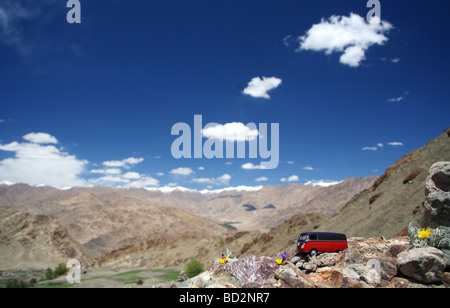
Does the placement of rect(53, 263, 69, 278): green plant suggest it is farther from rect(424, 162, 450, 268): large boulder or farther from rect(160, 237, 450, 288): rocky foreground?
rect(424, 162, 450, 268): large boulder

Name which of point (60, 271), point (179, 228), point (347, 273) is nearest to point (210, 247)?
point (60, 271)

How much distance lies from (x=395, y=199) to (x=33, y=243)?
4860 inches

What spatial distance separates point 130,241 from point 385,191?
5504 inches

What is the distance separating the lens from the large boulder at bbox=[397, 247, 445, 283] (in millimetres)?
8984

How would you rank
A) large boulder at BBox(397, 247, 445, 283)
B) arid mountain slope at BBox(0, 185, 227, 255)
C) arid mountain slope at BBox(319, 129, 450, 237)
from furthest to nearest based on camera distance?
arid mountain slope at BBox(0, 185, 227, 255)
arid mountain slope at BBox(319, 129, 450, 237)
large boulder at BBox(397, 247, 445, 283)

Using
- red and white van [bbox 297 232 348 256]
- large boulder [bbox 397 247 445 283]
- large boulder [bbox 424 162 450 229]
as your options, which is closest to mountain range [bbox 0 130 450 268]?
red and white van [bbox 297 232 348 256]

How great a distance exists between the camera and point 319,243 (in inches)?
579

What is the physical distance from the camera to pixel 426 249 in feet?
31.0

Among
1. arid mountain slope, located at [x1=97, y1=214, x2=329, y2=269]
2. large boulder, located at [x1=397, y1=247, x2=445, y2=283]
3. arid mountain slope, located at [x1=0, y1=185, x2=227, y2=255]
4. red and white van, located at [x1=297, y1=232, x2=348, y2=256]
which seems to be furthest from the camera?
arid mountain slope, located at [x1=0, y1=185, x2=227, y2=255]

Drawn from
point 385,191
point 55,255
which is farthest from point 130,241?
point 385,191

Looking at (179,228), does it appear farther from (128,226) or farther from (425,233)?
(425,233)

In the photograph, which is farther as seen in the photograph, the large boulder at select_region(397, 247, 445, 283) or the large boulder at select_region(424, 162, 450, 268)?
the large boulder at select_region(424, 162, 450, 268)

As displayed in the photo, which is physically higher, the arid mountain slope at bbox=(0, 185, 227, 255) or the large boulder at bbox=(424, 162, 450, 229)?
the large boulder at bbox=(424, 162, 450, 229)
